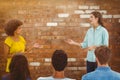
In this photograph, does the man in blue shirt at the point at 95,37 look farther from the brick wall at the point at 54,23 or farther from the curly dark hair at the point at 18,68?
the curly dark hair at the point at 18,68

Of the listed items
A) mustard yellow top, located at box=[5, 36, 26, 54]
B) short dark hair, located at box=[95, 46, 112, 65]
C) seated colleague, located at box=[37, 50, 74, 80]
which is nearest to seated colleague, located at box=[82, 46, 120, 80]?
short dark hair, located at box=[95, 46, 112, 65]

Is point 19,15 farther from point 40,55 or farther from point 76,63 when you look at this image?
point 76,63

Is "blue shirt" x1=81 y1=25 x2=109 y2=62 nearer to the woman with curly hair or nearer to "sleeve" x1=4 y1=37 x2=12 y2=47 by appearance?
the woman with curly hair

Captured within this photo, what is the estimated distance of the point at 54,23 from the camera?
5.67m

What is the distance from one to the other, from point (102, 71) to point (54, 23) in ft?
8.85

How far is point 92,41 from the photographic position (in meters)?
4.79

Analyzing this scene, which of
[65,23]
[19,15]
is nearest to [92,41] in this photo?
[65,23]

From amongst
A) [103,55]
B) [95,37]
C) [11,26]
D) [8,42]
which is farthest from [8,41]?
[103,55]

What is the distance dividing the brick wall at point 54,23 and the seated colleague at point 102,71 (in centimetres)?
252

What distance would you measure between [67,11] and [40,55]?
37.1 inches

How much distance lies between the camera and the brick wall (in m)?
5.62

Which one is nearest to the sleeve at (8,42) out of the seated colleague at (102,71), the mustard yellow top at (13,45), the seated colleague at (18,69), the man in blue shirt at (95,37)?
the mustard yellow top at (13,45)

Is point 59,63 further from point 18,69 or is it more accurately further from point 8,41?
point 8,41

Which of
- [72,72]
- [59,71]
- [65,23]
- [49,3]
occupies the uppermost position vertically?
[49,3]
